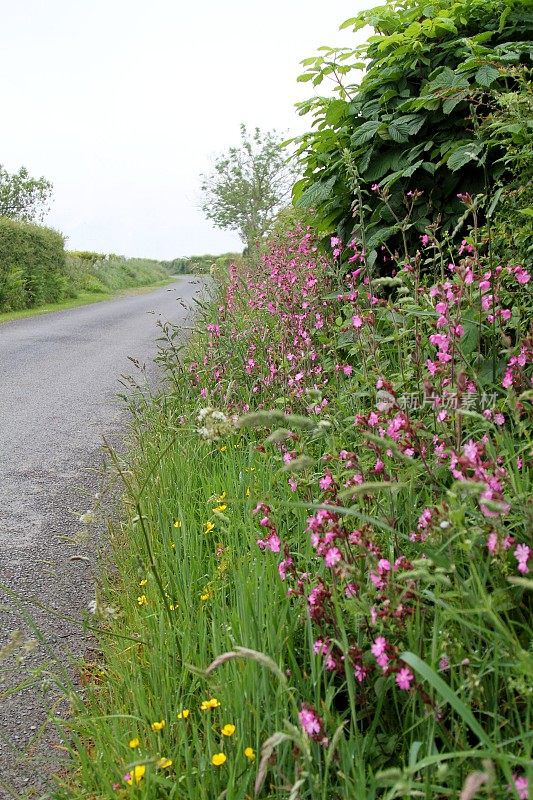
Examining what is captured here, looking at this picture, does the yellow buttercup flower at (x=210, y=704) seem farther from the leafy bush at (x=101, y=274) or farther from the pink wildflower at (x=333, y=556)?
the leafy bush at (x=101, y=274)

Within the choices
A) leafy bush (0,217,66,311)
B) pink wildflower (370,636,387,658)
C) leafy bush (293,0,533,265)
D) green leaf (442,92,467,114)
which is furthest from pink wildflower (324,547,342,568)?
leafy bush (0,217,66,311)

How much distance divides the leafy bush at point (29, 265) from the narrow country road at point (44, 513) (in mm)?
5932

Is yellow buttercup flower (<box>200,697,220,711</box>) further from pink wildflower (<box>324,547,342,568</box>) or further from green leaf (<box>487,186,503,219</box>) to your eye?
green leaf (<box>487,186,503,219</box>)

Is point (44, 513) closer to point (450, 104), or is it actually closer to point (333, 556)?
point (333, 556)

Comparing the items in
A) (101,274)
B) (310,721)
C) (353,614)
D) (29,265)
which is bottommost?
(310,721)

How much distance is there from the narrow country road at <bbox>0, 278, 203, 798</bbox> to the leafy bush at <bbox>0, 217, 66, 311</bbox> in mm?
5932

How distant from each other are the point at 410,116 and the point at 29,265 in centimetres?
1496

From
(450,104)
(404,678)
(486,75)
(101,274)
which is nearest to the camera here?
(404,678)

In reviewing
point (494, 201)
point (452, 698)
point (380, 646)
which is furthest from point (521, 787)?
point (494, 201)

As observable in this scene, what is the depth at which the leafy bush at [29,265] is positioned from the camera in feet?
50.7

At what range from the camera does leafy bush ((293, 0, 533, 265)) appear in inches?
139

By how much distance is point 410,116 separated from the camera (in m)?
3.66

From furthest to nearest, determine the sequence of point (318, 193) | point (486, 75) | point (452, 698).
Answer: point (318, 193) < point (486, 75) < point (452, 698)

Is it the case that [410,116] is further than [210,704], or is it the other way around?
[410,116]
